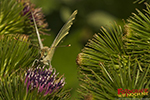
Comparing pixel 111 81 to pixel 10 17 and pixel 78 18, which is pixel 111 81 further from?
pixel 78 18

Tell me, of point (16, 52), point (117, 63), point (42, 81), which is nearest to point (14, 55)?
point (16, 52)

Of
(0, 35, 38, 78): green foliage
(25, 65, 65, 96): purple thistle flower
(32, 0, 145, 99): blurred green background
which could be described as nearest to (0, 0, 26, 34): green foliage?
(0, 35, 38, 78): green foliage

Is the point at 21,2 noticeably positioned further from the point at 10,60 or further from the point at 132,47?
the point at 132,47

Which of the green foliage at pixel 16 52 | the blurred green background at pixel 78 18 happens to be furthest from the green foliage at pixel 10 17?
the blurred green background at pixel 78 18

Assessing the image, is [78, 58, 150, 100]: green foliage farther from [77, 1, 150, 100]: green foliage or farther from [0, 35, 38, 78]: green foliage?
[0, 35, 38, 78]: green foliage

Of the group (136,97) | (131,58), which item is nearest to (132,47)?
(131,58)

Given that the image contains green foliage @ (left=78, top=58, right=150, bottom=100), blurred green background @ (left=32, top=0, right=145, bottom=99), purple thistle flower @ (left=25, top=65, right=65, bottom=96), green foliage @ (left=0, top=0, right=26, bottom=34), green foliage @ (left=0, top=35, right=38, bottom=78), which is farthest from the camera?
blurred green background @ (left=32, top=0, right=145, bottom=99)
